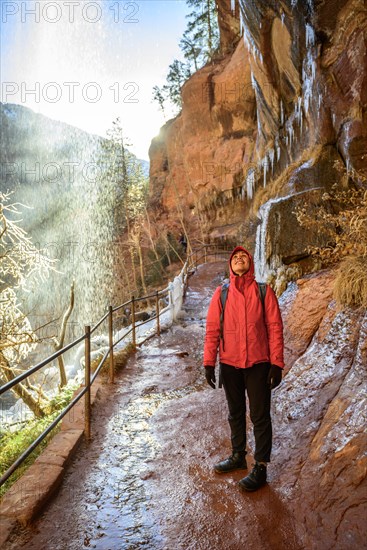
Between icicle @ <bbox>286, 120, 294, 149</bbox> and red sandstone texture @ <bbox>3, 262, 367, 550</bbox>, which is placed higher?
icicle @ <bbox>286, 120, 294, 149</bbox>

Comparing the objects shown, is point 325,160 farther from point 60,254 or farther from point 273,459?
point 60,254

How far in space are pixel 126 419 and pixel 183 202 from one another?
3067cm

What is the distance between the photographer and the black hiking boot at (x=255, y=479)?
9.23ft

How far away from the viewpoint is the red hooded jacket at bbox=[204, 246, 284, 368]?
288 centimetres

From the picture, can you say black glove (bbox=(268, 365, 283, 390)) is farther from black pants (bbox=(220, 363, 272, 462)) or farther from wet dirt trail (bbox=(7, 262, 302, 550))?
wet dirt trail (bbox=(7, 262, 302, 550))

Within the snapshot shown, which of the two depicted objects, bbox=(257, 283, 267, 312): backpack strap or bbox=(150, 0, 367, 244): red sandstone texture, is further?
bbox=(150, 0, 367, 244): red sandstone texture

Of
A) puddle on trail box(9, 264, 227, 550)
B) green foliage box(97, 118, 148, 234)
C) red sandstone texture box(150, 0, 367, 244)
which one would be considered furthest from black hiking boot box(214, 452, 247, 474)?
green foliage box(97, 118, 148, 234)

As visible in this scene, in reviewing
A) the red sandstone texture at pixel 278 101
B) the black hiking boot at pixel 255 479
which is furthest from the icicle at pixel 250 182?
the black hiking boot at pixel 255 479

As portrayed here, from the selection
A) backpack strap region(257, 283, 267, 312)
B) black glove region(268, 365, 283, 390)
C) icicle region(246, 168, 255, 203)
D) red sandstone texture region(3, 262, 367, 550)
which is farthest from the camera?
icicle region(246, 168, 255, 203)

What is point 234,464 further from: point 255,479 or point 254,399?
point 254,399

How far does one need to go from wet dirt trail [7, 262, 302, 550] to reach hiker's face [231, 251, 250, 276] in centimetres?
173

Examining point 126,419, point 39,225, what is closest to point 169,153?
point 39,225

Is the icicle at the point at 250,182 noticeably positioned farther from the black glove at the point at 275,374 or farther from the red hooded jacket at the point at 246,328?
the black glove at the point at 275,374

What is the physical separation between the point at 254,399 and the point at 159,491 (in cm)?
112
